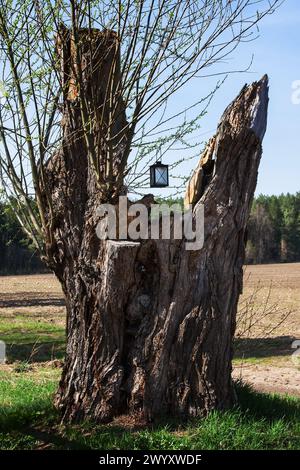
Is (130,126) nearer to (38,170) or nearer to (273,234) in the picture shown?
(38,170)

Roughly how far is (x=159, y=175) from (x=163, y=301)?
1.27 meters

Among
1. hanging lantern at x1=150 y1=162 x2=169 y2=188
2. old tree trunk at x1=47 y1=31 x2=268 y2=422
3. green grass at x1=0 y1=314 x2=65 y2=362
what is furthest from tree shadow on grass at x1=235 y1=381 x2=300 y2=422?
green grass at x1=0 y1=314 x2=65 y2=362

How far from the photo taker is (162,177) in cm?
591

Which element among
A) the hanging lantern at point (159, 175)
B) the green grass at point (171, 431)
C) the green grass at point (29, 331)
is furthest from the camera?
the green grass at point (29, 331)

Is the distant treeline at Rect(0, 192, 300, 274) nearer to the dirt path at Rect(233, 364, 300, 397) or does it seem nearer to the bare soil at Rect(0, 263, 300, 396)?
the bare soil at Rect(0, 263, 300, 396)

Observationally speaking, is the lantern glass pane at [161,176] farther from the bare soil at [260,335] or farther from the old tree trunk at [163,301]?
the bare soil at [260,335]

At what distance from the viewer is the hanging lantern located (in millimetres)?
5868

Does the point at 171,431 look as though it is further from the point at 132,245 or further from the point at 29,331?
the point at 29,331

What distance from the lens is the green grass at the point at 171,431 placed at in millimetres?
4793

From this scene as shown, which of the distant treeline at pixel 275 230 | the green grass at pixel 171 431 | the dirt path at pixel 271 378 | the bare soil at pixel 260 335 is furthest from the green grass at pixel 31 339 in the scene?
the distant treeline at pixel 275 230

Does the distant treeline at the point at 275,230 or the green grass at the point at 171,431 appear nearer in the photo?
the green grass at the point at 171,431

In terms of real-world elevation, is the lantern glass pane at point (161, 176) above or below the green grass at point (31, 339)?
above

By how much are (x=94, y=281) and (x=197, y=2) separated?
256 centimetres
